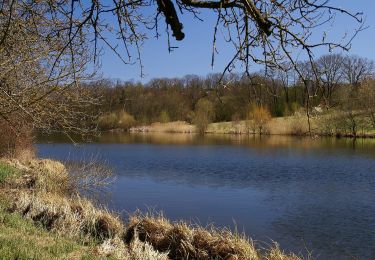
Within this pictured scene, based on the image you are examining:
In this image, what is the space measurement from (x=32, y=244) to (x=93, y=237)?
2096mm

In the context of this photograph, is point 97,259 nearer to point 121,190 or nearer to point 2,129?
point 121,190

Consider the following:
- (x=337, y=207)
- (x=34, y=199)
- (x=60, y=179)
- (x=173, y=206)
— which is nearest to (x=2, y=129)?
(x=60, y=179)

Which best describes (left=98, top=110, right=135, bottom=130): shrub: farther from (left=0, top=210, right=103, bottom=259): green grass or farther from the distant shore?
(left=0, top=210, right=103, bottom=259): green grass

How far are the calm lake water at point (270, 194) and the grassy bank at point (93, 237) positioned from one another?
1575mm

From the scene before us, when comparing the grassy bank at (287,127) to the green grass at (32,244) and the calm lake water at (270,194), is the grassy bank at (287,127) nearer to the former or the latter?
the calm lake water at (270,194)

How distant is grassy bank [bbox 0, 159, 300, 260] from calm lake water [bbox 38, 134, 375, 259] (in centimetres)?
157

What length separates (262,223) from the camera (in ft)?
39.8

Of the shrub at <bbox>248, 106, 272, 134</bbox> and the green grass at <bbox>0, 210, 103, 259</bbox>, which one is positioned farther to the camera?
the shrub at <bbox>248, 106, 272, 134</bbox>

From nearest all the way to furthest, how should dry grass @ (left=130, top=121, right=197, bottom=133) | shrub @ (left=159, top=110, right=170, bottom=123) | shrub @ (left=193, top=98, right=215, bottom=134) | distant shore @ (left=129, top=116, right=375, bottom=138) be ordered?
distant shore @ (left=129, top=116, right=375, bottom=138) < shrub @ (left=193, top=98, right=215, bottom=134) < dry grass @ (left=130, top=121, right=197, bottom=133) < shrub @ (left=159, top=110, right=170, bottom=123)

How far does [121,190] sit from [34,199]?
7116 mm

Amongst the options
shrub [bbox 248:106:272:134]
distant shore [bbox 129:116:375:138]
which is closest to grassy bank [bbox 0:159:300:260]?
distant shore [bbox 129:116:375:138]

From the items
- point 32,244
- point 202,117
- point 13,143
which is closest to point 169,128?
point 202,117

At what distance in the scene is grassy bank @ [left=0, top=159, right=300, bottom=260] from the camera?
5.92 meters

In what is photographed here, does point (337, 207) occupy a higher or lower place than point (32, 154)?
lower
